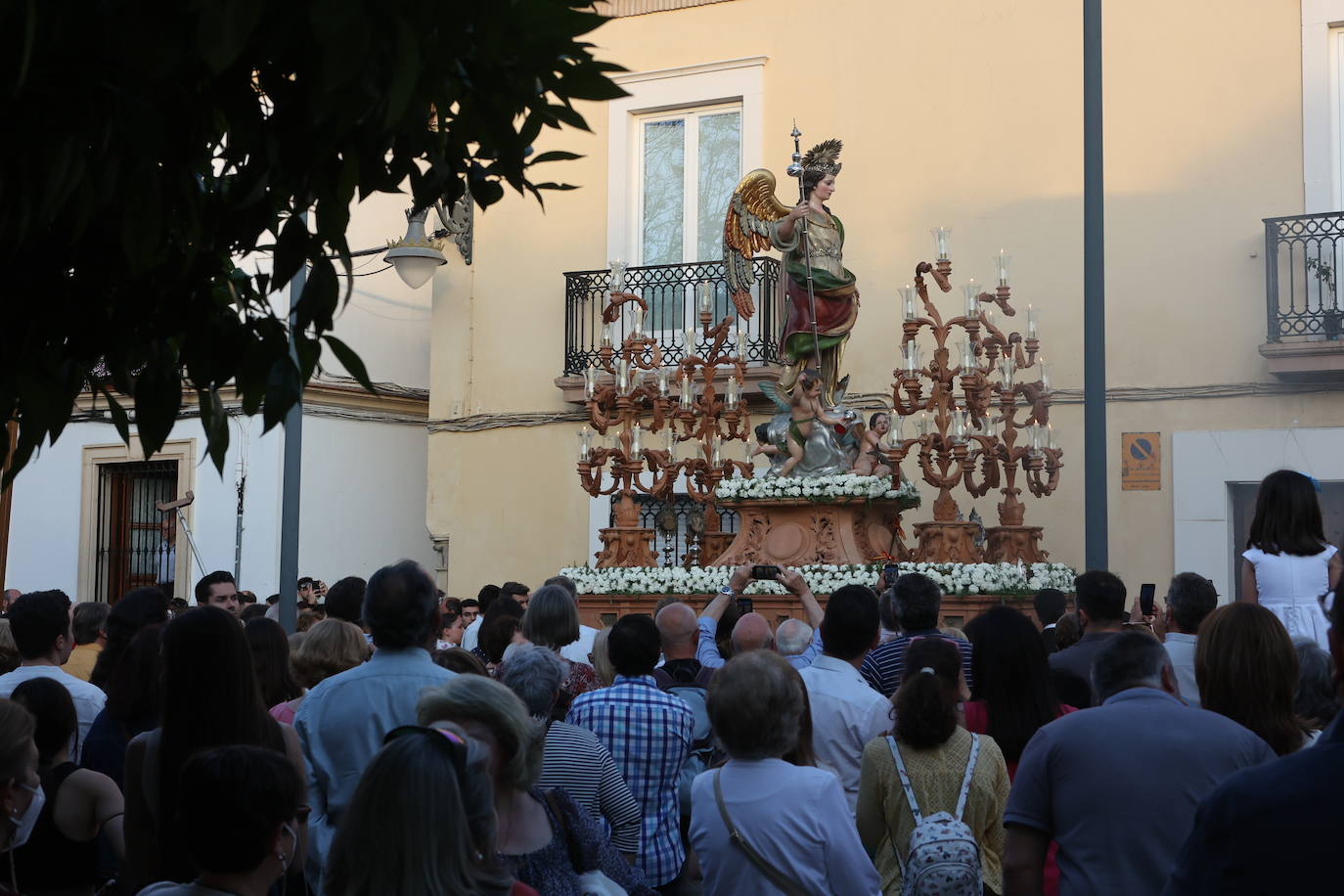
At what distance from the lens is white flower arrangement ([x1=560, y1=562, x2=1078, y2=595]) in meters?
11.6

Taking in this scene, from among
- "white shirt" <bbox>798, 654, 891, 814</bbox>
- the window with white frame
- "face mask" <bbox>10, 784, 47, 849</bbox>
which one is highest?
the window with white frame

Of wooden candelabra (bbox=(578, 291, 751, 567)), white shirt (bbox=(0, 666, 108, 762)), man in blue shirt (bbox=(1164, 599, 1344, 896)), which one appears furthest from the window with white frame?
man in blue shirt (bbox=(1164, 599, 1344, 896))

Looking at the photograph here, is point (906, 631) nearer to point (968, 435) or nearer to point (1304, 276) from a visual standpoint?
point (968, 435)

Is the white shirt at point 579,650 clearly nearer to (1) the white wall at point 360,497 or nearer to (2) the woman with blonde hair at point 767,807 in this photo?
(2) the woman with blonde hair at point 767,807

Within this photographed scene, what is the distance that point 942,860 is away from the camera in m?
4.18

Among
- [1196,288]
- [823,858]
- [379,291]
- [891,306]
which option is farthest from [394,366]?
[823,858]

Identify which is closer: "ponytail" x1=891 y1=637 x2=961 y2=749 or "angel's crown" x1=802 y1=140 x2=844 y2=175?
"ponytail" x1=891 y1=637 x2=961 y2=749

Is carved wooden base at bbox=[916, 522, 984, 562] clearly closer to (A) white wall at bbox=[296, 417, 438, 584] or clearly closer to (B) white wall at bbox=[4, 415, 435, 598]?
(A) white wall at bbox=[296, 417, 438, 584]

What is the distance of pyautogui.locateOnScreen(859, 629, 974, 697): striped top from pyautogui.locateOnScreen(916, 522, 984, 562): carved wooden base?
20.4ft

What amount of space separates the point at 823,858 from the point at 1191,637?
258cm

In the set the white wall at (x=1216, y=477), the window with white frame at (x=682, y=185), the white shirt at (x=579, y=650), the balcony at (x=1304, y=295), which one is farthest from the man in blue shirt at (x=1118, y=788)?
the window with white frame at (x=682, y=185)

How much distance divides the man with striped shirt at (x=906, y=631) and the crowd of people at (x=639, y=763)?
15.9 inches

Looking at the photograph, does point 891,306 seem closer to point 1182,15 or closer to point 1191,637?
point 1182,15

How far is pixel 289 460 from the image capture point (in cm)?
1027
